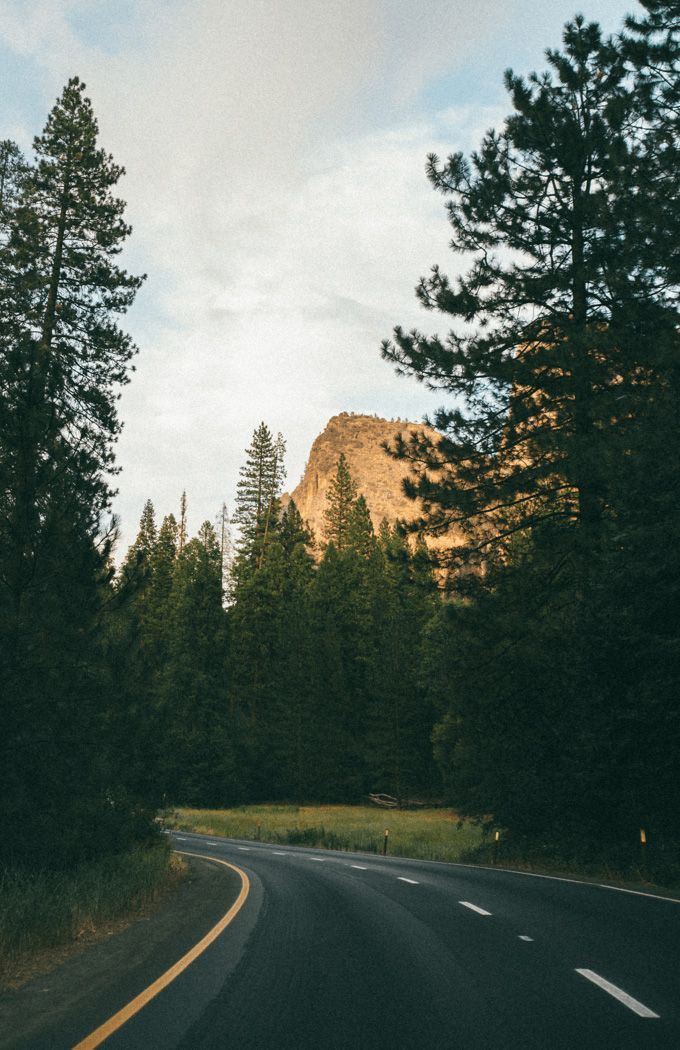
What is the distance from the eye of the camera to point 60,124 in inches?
958

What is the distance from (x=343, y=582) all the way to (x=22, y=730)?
220 feet

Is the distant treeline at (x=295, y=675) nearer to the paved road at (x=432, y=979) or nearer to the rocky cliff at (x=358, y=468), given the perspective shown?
the paved road at (x=432, y=979)

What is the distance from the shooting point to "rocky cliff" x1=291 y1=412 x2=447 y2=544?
532ft

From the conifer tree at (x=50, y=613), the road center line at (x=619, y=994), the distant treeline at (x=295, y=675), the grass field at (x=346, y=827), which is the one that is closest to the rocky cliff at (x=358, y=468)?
the distant treeline at (x=295, y=675)

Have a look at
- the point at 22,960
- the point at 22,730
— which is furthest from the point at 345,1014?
the point at 22,730

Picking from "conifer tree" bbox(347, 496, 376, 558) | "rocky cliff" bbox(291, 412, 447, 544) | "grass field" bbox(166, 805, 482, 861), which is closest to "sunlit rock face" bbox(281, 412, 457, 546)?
"rocky cliff" bbox(291, 412, 447, 544)

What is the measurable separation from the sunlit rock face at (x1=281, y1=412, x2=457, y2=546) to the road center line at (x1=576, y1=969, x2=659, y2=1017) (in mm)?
149933

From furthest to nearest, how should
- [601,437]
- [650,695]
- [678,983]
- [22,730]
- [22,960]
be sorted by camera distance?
[601,437] < [650,695] < [22,730] < [22,960] < [678,983]

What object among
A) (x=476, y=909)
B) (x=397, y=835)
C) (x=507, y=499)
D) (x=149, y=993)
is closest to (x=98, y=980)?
(x=149, y=993)

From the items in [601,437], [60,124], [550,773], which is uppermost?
[60,124]

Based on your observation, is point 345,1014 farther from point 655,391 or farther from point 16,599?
point 655,391

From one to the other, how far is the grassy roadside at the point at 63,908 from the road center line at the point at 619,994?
5.31 meters

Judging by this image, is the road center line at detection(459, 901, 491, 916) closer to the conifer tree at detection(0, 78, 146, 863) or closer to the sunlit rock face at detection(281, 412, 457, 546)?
the conifer tree at detection(0, 78, 146, 863)

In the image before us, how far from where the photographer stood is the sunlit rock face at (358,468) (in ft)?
532
